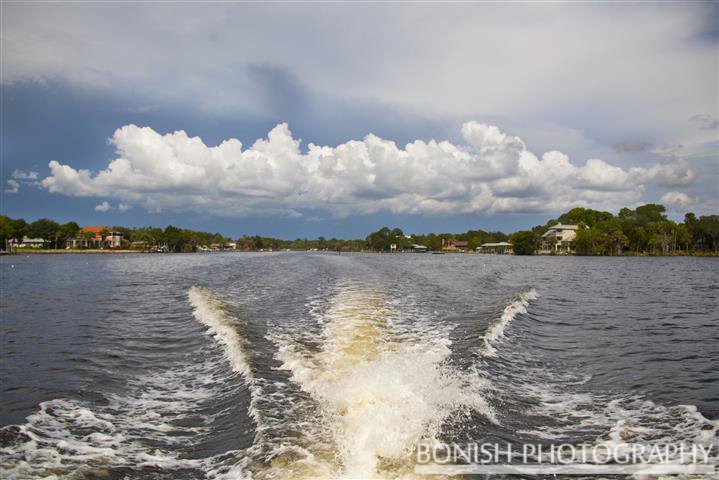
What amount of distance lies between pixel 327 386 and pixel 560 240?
149m

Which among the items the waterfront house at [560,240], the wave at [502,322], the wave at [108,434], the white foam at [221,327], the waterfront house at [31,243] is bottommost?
the wave at [108,434]

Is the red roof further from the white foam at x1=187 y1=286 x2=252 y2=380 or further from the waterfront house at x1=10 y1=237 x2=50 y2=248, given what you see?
the white foam at x1=187 y1=286 x2=252 y2=380

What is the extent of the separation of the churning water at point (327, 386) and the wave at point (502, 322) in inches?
4.0

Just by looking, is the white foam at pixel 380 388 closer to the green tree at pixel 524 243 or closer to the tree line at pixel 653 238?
the tree line at pixel 653 238

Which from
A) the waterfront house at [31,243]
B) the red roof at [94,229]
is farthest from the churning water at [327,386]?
the red roof at [94,229]

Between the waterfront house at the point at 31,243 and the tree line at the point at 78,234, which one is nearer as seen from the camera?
the tree line at the point at 78,234

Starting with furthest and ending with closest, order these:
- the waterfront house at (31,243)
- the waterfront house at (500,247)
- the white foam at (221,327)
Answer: the waterfront house at (500,247), the waterfront house at (31,243), the white foam at (221,327)

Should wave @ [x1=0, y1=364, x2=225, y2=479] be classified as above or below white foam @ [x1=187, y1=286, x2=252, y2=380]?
below

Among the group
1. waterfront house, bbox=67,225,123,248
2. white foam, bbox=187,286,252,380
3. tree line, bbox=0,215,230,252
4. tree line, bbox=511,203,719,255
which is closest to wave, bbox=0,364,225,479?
white foam, bbox=187,286,252,380

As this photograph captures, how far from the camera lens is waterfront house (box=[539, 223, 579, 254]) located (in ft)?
462

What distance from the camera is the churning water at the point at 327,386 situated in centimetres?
638

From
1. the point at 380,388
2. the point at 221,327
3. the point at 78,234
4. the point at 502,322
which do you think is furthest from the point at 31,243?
the point at 380,388

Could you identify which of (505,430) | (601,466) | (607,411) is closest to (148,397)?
(505,430)

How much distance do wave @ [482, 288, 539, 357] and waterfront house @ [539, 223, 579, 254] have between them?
128 meters
